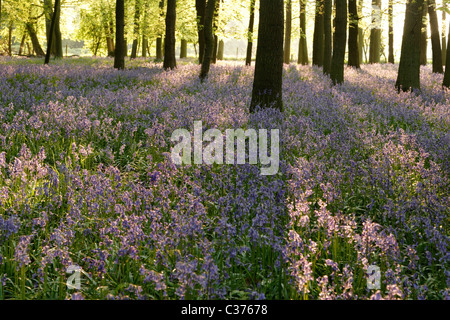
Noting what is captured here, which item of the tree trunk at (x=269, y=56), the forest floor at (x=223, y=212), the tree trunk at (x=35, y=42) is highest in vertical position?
the tree trunk at (x=35, y=42)

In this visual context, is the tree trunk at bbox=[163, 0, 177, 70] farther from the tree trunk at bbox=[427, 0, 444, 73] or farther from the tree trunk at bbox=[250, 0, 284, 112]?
the tree trunk at bbox=[427, 0, 444, 73]

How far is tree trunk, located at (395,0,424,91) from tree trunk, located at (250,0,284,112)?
564 centimetres

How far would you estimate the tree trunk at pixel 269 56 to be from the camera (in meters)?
8.80

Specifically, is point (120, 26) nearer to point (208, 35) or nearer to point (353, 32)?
point (208, 35)

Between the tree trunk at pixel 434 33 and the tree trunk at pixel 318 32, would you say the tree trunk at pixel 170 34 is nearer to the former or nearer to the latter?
the tree trunk at pixel 318 32

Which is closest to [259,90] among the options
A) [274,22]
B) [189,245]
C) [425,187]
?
[274,22]

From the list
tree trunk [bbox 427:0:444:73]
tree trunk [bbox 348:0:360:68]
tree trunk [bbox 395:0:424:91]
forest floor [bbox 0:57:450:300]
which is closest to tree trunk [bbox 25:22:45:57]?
tree trunk [bbox 348:0:360:68]

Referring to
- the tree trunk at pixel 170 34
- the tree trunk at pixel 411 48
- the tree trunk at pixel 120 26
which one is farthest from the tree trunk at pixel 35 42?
the tree trunk at pixel 411 48

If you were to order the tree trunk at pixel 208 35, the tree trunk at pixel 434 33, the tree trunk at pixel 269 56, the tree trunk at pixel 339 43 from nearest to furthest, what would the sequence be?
the tree trunk at pixel 269 56 < the tree trunk at pixel 339 43 < the tree trunk at pixel 208 35 < the tree trunk at pixel 434 33

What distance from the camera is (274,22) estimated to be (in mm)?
8805

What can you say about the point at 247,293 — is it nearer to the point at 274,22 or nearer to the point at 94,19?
the point at 274,22

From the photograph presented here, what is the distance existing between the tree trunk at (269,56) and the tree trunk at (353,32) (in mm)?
10868

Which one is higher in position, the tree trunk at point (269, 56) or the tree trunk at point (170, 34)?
the tree trunk at point (170, 34)

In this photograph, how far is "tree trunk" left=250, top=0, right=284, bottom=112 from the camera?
28.9 ft
